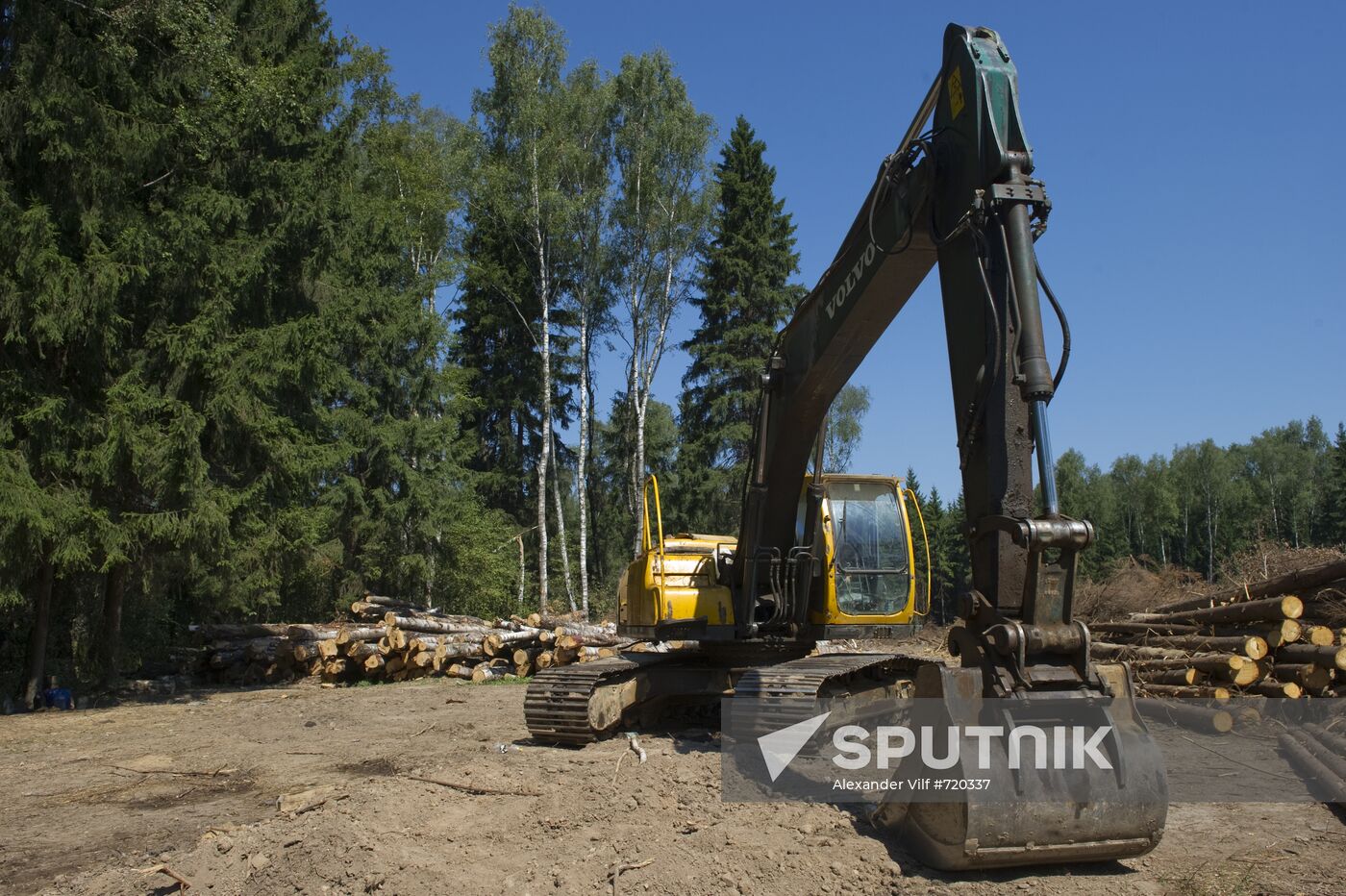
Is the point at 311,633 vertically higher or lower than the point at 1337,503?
lower

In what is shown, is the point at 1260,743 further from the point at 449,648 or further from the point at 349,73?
the point at 349,73

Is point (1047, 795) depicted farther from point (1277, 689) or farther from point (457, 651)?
point (457, 651)

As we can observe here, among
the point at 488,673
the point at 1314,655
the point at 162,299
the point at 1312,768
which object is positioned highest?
the point at 162,299

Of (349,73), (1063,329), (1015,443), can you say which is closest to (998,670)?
(1015,443)

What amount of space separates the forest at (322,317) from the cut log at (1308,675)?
6292 millimetres

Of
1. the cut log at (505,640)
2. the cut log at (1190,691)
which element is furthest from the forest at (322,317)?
the cut log at (1190,691)

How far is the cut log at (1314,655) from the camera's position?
9203 mm

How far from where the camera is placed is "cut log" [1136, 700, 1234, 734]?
9.59m

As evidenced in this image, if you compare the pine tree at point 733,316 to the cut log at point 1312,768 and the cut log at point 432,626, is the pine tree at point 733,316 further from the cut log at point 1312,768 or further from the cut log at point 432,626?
the cut log at point 1312,768

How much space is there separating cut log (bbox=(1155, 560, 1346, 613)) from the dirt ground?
4.29m

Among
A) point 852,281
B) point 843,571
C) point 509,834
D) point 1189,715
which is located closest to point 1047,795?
point 509,834

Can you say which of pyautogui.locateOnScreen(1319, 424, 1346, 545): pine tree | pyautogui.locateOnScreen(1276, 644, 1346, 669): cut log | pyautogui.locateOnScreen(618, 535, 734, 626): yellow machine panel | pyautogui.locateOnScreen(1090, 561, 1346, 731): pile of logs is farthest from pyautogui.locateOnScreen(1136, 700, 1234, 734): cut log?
pyautogui.locateOnScreen(1319, 424, 1346, 545): pine tree

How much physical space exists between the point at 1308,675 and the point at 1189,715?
3.63 feet

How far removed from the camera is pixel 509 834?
565 centimetres
